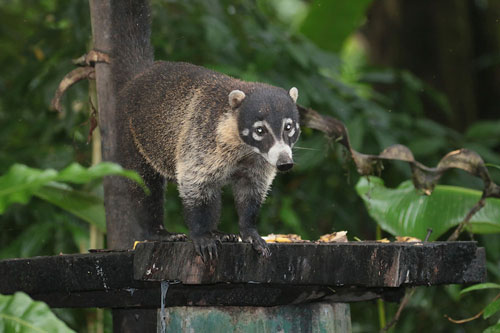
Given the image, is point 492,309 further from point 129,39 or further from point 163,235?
point 129,39

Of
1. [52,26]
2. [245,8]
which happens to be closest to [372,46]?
[245,8]

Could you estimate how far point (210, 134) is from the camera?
3100mm

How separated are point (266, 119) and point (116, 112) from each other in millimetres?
789

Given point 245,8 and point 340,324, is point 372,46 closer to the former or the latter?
point 245,8

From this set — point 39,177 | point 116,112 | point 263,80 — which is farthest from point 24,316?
point 263,80

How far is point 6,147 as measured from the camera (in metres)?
5.39

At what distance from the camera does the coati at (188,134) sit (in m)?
2.96

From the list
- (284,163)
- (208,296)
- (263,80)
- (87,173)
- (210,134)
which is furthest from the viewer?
(263,80)

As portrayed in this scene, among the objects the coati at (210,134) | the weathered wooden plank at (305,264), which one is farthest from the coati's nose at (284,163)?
the weathered wooden plank at (305,264)

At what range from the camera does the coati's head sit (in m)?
2.89

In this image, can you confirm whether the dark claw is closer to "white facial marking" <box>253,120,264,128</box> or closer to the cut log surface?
the cut log surface

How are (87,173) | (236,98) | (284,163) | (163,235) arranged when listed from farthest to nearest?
(163,235) < (236,98) < (284,163) < (87,173)

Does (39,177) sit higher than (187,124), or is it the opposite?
(187,124)

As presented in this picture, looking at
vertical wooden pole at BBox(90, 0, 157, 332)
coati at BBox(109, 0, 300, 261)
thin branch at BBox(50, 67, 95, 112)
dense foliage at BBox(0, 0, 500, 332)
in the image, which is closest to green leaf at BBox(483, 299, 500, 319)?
coati at BBox(109, 0, 300, 261)
